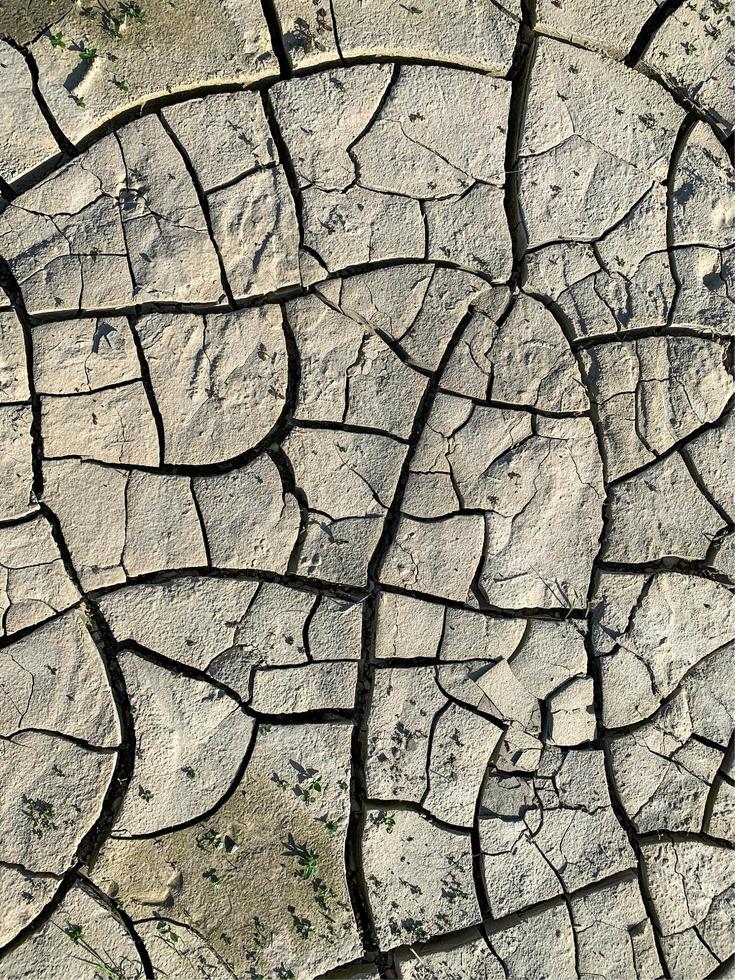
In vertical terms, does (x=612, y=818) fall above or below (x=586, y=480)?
below

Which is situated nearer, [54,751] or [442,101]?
[54,751]

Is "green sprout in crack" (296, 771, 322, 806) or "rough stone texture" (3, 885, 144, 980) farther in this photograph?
"green sprout in crack" (296, 771, 322, 806)

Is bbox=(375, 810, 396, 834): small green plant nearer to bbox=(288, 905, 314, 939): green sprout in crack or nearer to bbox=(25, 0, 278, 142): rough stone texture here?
bbox=(288, 905, 314, 939): green sprout in crack

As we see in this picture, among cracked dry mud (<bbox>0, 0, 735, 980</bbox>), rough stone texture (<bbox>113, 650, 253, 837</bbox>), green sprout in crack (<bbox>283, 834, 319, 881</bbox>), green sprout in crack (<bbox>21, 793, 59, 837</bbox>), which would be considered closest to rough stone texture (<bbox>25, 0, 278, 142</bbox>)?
cracked dry mud (<bbox>0, 0, 735, 980</bbox>)

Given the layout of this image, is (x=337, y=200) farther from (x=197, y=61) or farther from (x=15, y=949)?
(x=15, y=949)

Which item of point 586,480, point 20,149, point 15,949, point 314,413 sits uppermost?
point 20,149

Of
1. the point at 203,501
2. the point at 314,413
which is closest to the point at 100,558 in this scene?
the point at 203,501
